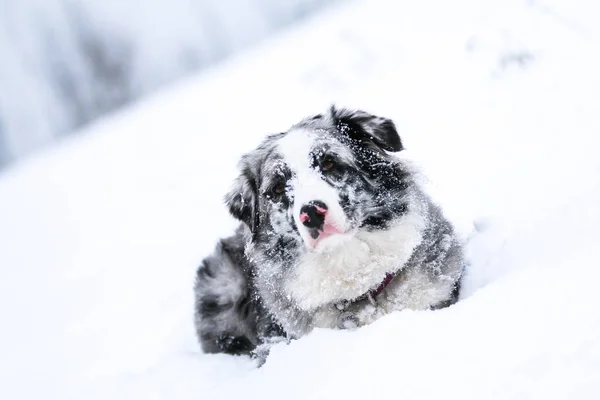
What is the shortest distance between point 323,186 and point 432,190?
3.11 m

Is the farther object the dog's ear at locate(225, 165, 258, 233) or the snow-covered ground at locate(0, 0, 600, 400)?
the dog's ear at locate(225, 165, 258, 233)

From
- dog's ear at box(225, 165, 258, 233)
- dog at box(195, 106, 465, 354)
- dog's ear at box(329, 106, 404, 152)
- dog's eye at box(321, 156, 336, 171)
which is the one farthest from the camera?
dog's ear at box(225, 165, 258, 233)

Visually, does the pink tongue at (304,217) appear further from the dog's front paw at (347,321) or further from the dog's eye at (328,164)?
the dog's front paw at (347,321)

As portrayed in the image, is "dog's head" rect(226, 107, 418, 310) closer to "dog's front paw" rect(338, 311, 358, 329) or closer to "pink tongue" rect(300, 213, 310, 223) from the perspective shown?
"pink tongue" rect(300, 213, 310, 223)

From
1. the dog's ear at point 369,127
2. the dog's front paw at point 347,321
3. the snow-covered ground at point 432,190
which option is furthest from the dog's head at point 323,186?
the snow-covered ground at point 432,190

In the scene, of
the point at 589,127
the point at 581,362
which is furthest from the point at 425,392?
the point at 589,127

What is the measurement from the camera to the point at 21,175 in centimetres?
1817

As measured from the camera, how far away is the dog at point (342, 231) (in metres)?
3.56

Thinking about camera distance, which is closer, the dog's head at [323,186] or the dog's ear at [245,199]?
the dog's head at [323,186]

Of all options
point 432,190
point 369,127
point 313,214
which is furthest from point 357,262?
point 432,190

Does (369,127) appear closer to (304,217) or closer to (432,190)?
(304,217)

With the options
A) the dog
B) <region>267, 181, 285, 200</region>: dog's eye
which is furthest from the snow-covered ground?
<region>267, 181, 285, 200</region>: dog's eye

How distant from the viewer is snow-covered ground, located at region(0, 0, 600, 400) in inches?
89.2

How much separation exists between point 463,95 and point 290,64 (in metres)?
7.01
